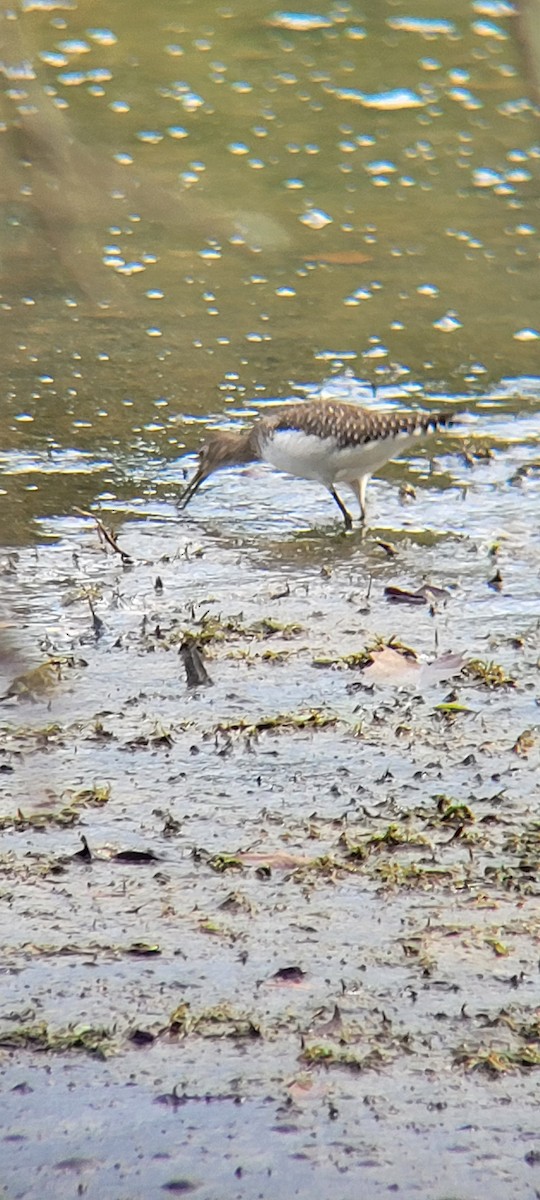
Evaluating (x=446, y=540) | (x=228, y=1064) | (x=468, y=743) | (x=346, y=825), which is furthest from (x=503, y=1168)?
(x=446, y=540)

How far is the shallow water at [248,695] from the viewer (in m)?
3.67

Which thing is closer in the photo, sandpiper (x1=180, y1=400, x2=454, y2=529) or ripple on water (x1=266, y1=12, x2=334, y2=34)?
sandpiper (x1=180, y1=400, x2=454, y2=529)

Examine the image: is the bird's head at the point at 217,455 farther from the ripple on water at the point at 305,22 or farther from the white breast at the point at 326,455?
the ripple on water at the point at 305,22

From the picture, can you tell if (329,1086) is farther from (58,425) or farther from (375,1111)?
(58,425)

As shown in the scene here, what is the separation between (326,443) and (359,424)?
165 mm

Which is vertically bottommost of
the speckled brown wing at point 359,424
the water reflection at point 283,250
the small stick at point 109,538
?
the water reflection at point 283,250

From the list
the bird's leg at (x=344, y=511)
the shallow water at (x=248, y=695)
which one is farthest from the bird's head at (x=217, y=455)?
the bird's leg at (x=344, y=511)

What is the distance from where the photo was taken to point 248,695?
19.6ft

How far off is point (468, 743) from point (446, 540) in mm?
1821

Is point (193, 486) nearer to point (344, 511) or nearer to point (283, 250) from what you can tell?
point (344, 511)

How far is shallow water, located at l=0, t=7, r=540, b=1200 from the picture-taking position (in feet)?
12.0

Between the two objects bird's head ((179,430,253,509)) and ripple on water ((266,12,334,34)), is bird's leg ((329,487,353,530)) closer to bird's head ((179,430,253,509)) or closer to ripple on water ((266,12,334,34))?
bird's head ((179,430,253,509))

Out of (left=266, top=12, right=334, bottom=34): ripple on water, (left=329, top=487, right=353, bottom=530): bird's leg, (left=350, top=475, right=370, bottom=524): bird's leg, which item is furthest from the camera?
(left=266, top=12, right=334, bottom=34): ripple on water

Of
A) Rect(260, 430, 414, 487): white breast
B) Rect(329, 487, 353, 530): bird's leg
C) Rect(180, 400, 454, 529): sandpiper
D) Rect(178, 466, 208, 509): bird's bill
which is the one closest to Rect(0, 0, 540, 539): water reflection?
Rect(178, 466, 208, 509): bird's bill
